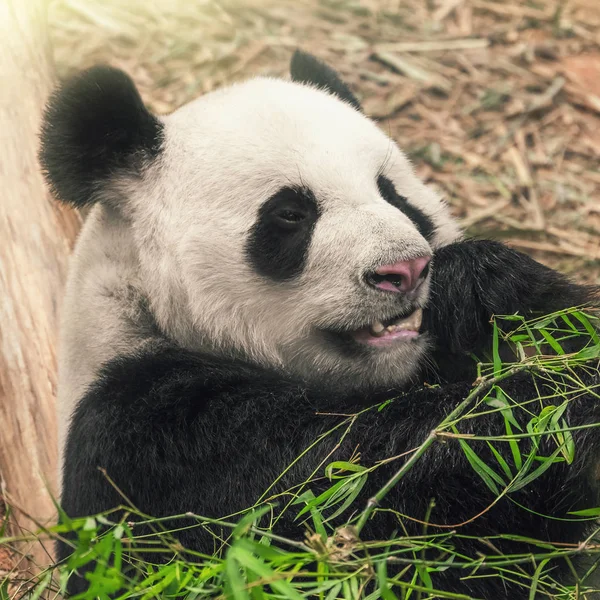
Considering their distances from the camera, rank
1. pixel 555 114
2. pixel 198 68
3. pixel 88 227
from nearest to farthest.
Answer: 1. pixel 88 227
2. pixel 555 114
3. pixel 198 68

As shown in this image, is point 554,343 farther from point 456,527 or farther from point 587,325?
point 456,527

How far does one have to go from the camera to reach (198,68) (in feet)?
22.6

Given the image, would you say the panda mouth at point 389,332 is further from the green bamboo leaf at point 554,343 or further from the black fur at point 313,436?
the green bamboo leaf at point 554,343

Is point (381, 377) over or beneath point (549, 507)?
over

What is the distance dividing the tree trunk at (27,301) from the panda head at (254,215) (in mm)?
1099

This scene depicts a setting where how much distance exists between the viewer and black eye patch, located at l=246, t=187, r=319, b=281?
9.68ft

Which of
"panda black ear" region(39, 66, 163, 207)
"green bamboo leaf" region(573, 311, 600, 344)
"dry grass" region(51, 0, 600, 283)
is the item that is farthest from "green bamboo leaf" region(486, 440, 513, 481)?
"dry grass" region(51, 0, 600, 283)

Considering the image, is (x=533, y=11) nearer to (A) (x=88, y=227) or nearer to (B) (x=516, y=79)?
(B) (x=516, y=79)

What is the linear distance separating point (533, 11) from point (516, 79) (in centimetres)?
85

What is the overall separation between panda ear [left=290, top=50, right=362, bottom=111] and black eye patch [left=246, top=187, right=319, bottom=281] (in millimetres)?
910

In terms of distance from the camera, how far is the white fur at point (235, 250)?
2.91 meters

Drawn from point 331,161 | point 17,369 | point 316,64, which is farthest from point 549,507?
point 17,369

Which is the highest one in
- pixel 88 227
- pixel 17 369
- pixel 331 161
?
pixel 331 161

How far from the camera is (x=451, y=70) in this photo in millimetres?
6711
